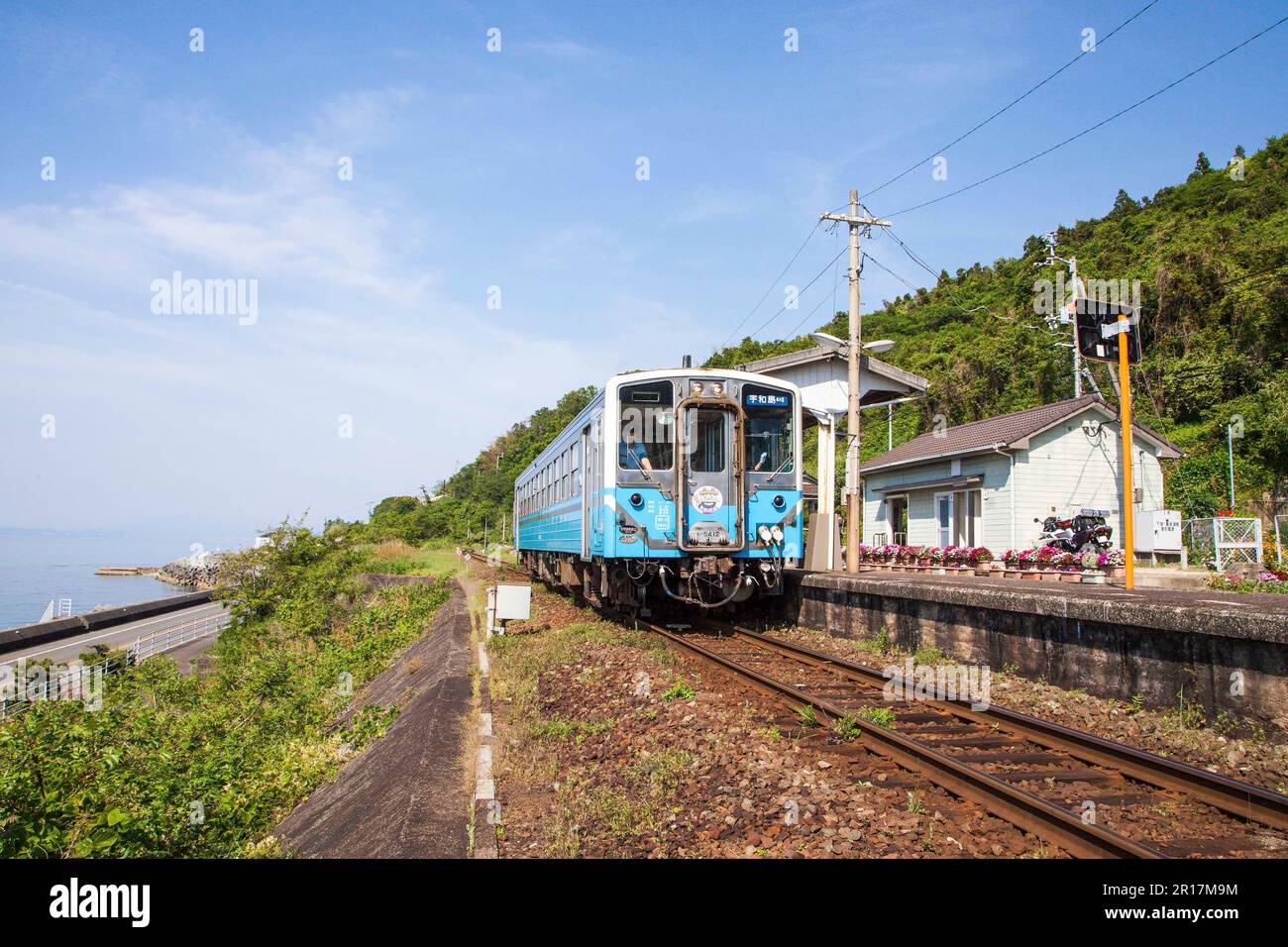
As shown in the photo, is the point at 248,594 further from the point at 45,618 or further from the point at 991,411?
the point at 991,411

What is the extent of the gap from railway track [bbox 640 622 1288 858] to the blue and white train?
133 inches

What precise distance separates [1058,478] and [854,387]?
789cm

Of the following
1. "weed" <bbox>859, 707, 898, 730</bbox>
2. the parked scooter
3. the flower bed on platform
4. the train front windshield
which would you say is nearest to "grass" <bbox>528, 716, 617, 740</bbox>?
"weed" <bbox>859, 707, 898, 730</bbox>

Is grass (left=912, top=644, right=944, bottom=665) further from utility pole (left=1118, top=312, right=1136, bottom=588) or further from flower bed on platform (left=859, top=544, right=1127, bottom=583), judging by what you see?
flower bed on platform (left=859, top=544, right=1127, bottom=583)

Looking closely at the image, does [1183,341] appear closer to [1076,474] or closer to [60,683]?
[1076,474]

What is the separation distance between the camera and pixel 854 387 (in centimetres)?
1354

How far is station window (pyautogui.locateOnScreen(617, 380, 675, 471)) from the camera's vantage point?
1052 centimetres

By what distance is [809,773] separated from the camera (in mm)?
4875

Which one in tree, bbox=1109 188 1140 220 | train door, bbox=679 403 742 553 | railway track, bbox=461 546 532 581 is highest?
tree, bbox=1109 188 1140 220

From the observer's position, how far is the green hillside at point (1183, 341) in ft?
78.4

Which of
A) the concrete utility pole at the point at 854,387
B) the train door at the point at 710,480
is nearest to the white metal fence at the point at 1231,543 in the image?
the concrete utility pole at the point at 854,387

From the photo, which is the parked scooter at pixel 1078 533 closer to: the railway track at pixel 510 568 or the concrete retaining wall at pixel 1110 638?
the concrete retaining wall at pixel 1110 638

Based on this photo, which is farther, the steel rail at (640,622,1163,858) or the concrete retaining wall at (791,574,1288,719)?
the concrete retaining wall at (791,574,1288,719)

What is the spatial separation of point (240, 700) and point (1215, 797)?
1178 centimetres
